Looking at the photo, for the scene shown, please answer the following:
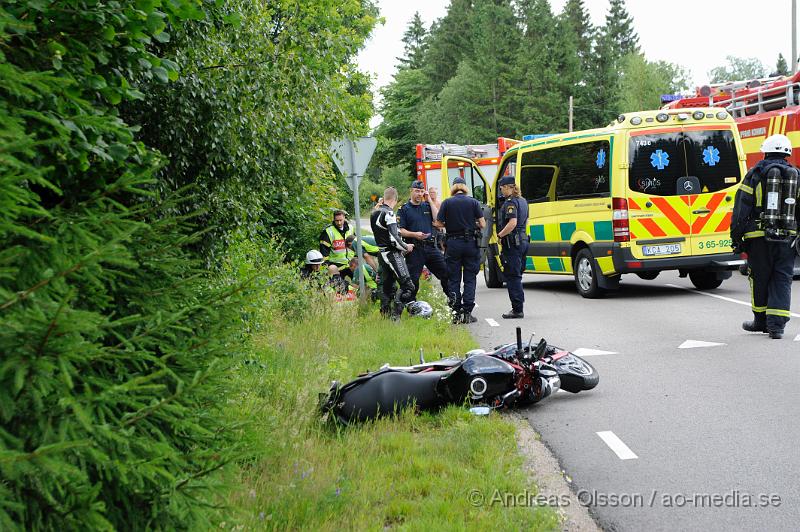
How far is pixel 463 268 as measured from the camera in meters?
11.7

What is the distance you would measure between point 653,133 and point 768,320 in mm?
4559

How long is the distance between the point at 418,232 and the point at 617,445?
6888 millimetres

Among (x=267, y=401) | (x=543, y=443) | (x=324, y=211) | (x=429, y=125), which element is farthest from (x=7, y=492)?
(x=429, y=125)

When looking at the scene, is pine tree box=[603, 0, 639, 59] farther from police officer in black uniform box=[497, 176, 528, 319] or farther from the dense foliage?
the dense foliage

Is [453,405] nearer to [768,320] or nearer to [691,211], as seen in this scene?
[768,320]

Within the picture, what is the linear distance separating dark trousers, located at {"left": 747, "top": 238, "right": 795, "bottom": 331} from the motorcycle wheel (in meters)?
3.16

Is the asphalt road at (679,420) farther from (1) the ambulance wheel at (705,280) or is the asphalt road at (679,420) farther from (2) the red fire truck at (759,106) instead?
(2) the red fire truck at (759,106)

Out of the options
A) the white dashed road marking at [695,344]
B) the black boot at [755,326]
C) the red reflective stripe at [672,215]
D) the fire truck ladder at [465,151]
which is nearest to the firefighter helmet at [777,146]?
the black boot at [755,326]

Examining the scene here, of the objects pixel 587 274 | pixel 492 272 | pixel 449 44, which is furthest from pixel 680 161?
pixel 449 44

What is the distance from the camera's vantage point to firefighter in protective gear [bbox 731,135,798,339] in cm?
884

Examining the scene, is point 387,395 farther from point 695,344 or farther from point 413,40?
point 413,40

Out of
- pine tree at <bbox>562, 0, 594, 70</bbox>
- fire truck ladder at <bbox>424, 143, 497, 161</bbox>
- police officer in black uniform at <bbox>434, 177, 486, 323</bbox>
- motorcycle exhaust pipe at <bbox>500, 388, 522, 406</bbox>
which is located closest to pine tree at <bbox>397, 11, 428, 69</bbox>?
pine tree at <bbox>562, 0, 594, 70</bbox>

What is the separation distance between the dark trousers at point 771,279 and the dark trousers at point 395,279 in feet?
13.9

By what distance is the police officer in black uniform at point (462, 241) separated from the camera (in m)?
11.5
